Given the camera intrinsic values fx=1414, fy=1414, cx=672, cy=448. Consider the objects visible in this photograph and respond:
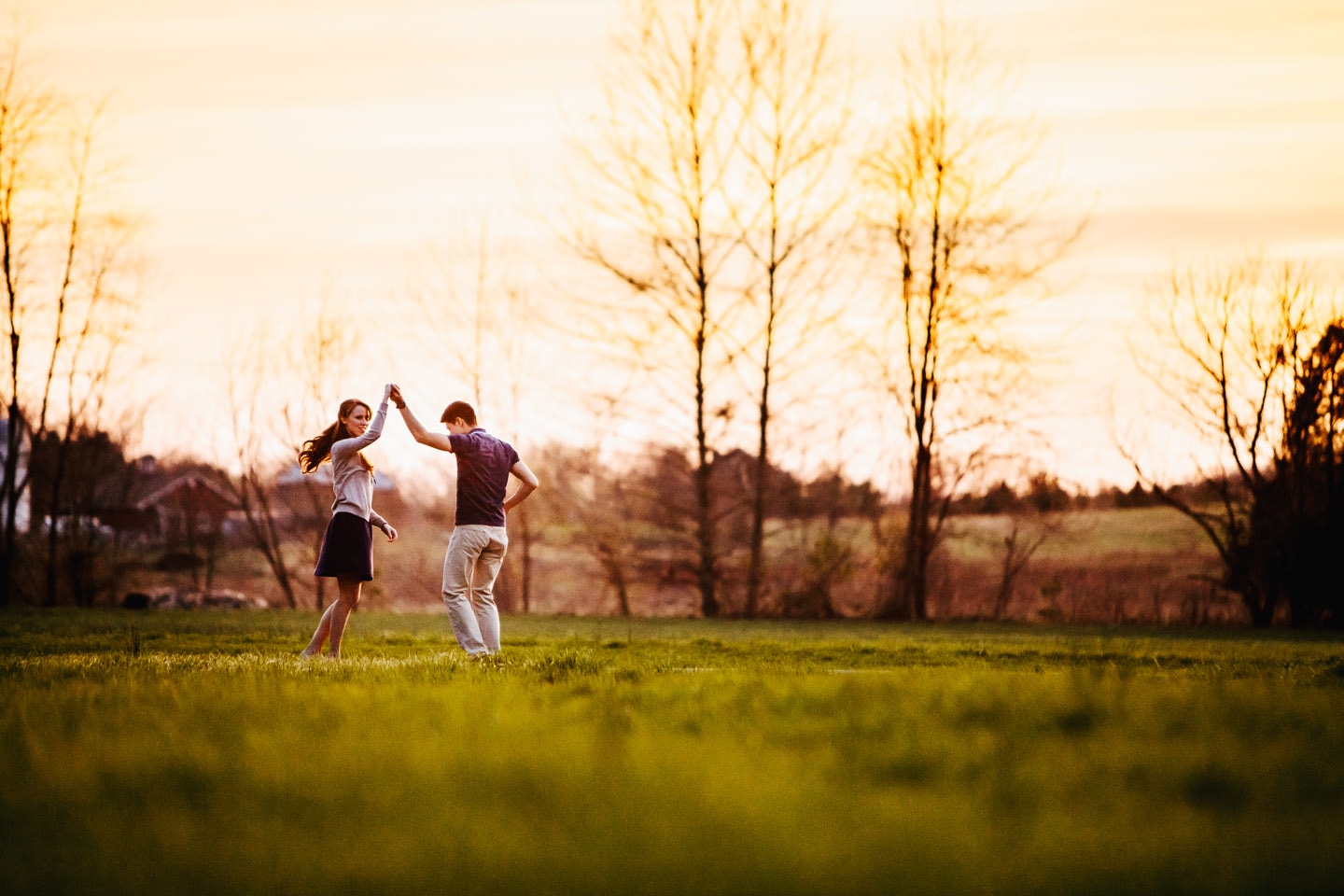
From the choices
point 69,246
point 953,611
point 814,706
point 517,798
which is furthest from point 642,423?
point 517,798

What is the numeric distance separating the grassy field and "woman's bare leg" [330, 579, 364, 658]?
2726mm

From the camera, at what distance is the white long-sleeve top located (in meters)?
10.8

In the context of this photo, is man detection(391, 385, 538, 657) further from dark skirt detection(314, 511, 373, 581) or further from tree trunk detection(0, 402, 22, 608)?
tree trunk detection(0, 402, 22, 608)

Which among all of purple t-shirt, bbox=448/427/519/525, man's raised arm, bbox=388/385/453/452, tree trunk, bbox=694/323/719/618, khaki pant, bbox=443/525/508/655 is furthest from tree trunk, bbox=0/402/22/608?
man's raised arm, bbox=388/385/453/452

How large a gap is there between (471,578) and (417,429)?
1.46 m

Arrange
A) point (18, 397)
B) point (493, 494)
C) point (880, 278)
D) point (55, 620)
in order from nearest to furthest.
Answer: point (493, 494) < point (55, 620) < point (880, 278) < point (18, 397)

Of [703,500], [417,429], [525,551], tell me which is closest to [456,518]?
[417,429]

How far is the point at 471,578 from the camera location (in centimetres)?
1141

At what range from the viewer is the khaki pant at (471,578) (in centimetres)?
1114

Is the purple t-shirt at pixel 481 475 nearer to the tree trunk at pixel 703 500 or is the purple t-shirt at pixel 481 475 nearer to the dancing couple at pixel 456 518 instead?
the dancing couple at pixel 456 518

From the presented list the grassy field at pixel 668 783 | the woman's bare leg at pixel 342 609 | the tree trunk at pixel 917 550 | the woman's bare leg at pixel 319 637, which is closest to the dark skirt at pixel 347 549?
the woman's bare leg at pixel 342 609

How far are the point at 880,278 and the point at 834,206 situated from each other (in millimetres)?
1716

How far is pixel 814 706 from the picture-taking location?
645cm

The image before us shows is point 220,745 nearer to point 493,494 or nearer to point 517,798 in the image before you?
point 517,798
